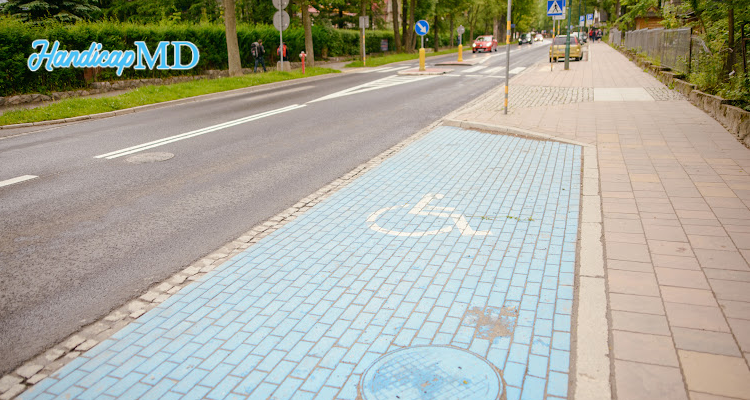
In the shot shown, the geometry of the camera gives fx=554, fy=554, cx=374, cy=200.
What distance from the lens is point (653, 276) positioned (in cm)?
462

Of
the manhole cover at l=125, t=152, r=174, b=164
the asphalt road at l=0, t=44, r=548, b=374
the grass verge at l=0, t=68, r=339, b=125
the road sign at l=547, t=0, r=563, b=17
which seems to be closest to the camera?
the asphalt road at l=0, t=44, r=548, b=374

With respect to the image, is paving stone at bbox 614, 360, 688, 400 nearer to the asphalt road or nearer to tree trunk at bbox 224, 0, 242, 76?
the asphalt road

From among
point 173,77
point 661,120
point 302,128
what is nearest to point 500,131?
point 661,120

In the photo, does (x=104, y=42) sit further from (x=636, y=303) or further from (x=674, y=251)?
(x=636, y=303)

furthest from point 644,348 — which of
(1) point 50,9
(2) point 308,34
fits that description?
(1) point 50,9

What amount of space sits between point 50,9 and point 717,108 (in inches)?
1213

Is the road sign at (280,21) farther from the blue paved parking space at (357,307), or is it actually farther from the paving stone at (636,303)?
the paving stone at (636,303)

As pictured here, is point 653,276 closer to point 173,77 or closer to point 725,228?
point 725,228


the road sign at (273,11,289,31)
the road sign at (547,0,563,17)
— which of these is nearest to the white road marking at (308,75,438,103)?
the road sign at (273,11,289,31)

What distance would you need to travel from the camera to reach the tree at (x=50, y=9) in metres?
27.8

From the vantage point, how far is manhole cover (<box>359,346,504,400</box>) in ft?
10.9

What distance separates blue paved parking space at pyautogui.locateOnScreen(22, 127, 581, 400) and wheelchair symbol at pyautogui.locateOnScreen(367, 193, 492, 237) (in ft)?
0.08

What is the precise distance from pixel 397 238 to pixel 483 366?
245 centimetres

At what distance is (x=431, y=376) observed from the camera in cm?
348
